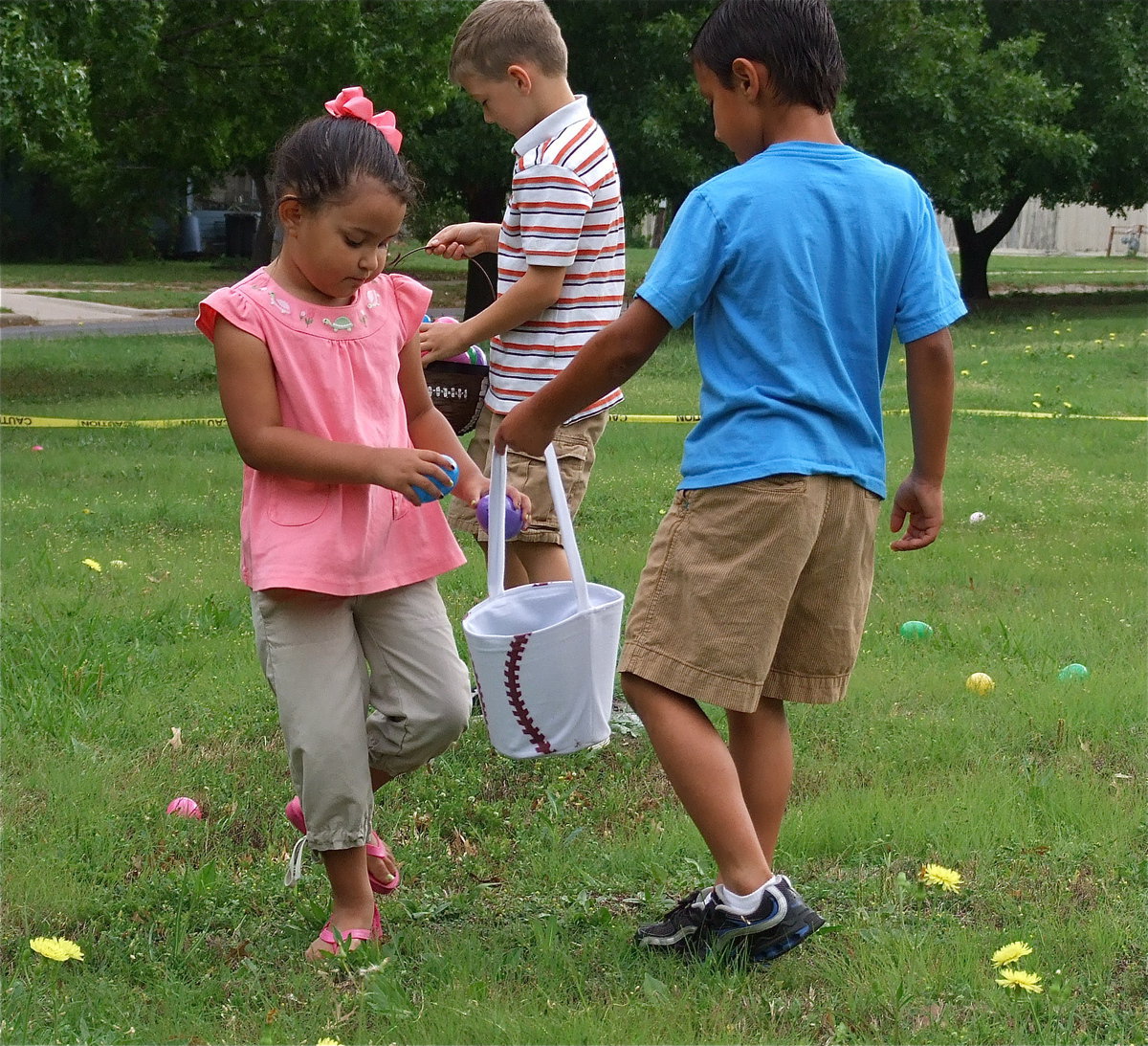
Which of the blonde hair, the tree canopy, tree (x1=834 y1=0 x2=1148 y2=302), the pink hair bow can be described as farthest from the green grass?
tree (x1=834 y1=0 x2=1148 y2=302)

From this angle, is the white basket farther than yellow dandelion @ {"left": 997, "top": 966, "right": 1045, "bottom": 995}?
Yes

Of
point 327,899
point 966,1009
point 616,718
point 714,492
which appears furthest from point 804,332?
point 616,718

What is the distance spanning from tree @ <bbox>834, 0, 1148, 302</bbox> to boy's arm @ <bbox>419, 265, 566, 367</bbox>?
53.9 ft

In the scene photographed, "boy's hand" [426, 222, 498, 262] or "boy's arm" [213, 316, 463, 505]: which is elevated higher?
"boy's hand" [426, 222, 498, 262]

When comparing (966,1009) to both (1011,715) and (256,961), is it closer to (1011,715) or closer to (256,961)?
(256,961)

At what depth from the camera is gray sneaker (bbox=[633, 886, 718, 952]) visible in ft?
9.44

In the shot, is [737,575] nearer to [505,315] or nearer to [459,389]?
[505,315]

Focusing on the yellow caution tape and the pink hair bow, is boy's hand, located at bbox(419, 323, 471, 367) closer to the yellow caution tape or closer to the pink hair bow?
the pink hair bow

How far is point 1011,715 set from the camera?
4.33 m

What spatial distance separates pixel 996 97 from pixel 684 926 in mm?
21264

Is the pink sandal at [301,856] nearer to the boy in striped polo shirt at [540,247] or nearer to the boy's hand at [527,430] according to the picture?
the boy's hand at [527,430]

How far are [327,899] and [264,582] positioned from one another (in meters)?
0.84

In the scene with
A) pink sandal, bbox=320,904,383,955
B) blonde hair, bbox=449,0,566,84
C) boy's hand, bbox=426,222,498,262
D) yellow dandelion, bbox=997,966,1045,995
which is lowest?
pink sandal, bbox=320,904,383,955

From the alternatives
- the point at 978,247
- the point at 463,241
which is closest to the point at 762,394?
the point at 463,241
